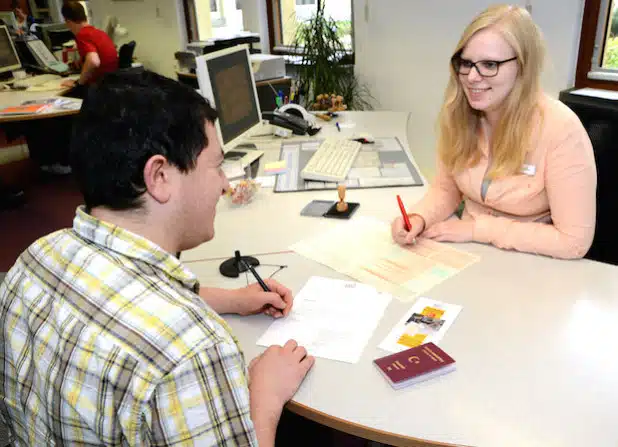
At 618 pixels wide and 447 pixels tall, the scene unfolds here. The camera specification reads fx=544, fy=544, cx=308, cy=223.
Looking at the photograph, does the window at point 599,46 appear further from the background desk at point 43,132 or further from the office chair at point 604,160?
the background desk at point 43,132

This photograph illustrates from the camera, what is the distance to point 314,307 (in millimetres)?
1237

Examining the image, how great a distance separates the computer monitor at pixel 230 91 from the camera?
205 cm

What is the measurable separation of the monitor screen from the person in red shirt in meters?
2.44

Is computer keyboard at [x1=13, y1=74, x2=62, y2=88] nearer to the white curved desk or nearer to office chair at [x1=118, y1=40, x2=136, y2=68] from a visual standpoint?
office chair at [x1=118, y1=40, x2=136, y2=68]

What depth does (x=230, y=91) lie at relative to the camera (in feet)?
7.31

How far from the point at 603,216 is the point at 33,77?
4827 millimetres

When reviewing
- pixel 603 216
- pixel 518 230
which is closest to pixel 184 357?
pixel 518 230

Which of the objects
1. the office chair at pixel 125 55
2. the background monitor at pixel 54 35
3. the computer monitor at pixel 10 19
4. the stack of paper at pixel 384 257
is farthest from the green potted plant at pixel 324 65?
the computer monitor at pixel 10 19

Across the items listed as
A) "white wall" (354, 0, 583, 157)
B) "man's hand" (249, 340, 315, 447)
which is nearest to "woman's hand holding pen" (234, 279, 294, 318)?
"man's hand" (249, 340, 315, 447)

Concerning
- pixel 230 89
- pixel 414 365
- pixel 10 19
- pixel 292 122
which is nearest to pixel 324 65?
pixel 292 122

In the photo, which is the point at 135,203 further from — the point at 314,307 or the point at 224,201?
the point at 224,201

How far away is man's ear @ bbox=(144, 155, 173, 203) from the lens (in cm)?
80

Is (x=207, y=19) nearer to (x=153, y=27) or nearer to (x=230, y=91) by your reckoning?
(x=153, y=27)

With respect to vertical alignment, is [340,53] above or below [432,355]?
above
